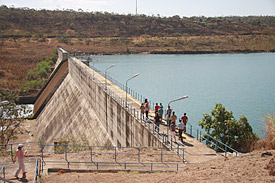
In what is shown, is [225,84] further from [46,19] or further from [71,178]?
[46,19]

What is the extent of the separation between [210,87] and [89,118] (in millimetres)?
21477

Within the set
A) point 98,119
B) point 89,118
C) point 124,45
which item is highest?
point 124,45

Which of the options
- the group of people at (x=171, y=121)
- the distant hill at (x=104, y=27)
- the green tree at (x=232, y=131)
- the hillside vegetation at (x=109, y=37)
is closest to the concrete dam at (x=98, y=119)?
the group of people at (x=171, y=121)

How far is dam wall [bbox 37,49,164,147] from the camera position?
20391 millimetres

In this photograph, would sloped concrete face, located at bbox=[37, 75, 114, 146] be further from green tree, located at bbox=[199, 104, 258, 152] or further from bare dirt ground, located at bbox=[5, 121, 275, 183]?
bare dirt ground, located at bbox=[5, 121, 275, 183]

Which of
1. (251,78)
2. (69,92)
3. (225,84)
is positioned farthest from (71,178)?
(251,78)

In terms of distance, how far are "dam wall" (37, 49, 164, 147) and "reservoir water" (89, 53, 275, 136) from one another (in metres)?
8.20

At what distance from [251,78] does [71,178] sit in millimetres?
47073

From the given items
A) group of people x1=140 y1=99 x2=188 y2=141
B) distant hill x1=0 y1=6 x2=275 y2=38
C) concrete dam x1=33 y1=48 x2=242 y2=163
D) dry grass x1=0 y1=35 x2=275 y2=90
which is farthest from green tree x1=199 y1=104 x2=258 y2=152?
distant hill x1=0 y1=6 x2=275 y2=38

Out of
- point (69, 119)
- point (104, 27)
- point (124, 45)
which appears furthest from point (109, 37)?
point (69, 119)

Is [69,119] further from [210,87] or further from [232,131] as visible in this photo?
[232,131]

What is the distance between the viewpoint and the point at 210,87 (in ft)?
151

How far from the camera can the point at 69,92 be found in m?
43.8

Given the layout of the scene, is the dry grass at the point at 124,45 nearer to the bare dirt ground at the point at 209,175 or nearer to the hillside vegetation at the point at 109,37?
the hillside vegetation at the point at 109,37
